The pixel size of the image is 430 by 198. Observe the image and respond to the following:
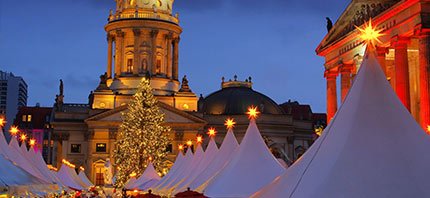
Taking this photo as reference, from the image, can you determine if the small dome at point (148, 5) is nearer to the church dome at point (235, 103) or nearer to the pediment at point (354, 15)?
the church dome at point (235, 103)

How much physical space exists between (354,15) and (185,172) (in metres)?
13.7

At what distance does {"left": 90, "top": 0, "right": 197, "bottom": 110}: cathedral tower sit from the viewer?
76812mm

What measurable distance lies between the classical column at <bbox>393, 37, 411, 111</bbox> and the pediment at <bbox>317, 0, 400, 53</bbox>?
2044 mm

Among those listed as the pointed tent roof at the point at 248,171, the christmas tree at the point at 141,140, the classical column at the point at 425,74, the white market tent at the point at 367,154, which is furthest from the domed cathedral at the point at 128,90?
the white market tent at the point at 367,154

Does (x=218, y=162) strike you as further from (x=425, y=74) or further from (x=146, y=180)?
(x=146, y=180)

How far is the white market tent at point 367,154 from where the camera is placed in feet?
34.5

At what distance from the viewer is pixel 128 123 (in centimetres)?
5878

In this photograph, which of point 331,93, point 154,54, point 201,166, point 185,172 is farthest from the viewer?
point 154,54

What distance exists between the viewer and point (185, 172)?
3622 centimetres

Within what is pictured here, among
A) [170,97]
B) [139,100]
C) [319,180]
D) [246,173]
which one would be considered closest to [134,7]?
[170,97]

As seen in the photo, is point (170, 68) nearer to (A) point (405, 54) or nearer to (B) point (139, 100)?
(B) point (139, 100)

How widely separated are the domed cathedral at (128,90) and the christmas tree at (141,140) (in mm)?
12570

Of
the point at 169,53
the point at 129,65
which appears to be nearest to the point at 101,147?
the point at 129,65

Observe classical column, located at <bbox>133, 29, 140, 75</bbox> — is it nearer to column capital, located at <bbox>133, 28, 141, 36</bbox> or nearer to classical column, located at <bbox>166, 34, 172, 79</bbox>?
column capital, located at <bbox>133, 28, 141, 36</bbox>
